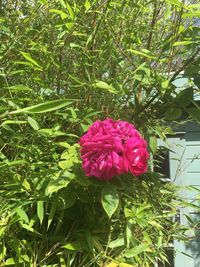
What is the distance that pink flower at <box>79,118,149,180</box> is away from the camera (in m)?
1.32

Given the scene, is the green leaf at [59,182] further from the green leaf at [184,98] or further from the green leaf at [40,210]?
the green leaf at [184,98]

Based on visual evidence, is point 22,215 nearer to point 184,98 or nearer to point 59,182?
point 59,182

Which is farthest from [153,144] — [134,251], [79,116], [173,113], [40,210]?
[40,210]

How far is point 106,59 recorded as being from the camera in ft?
6.06

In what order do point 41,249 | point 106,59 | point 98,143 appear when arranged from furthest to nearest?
point 106,59 → point 41,249 → point 98,143

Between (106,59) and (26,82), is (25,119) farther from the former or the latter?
(106,59)

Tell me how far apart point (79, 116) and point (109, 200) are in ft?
1.24

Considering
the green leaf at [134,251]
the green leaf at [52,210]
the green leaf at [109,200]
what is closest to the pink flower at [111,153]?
the green leaf at [109,200]

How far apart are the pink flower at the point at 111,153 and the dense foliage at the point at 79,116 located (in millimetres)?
60

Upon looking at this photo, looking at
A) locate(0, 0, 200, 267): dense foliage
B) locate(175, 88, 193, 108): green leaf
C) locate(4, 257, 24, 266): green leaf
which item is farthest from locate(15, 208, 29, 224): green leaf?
locate(175, 88, 193, 108): green leaf

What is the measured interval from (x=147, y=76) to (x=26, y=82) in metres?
0.47

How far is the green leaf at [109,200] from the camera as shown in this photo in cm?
130

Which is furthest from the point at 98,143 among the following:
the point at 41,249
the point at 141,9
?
the point at 141,9

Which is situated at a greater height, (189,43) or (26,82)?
(189,43)
